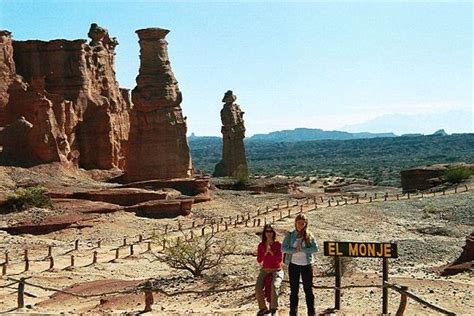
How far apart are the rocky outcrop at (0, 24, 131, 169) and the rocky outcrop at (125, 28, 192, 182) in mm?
6436

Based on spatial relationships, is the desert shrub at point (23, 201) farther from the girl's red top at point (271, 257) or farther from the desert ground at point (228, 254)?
the girl's red top at point (271, 257)

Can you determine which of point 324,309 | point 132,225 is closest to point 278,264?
point 324,309

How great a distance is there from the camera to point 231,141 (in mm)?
69812

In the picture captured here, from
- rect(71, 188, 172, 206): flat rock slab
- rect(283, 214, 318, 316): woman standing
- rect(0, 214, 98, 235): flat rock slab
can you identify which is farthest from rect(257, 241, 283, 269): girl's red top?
rect(71, 188, 172, 206): flat rock slab

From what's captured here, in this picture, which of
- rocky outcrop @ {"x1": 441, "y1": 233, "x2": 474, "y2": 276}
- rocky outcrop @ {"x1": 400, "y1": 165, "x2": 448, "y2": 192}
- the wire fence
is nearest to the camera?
the wire fence

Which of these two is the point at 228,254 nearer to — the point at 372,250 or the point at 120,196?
the point at 372,250

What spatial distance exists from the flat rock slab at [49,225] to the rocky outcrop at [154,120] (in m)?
14.6

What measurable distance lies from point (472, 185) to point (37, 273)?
42074 millimetres

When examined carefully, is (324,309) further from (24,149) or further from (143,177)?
(24,149)

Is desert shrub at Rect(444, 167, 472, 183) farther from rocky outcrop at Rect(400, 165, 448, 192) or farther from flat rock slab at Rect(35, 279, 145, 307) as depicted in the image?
flat rock slab at Rect(35, 279, 145, 307)

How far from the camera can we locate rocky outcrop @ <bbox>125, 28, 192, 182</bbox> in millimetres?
46875

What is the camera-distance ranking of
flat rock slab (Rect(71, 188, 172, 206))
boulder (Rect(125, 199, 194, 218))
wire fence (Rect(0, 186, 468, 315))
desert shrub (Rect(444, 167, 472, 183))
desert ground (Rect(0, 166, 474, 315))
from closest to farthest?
desert ground (Rect(0, 166, 474, 315))
wire fence (Rect(0, 186, 468, 315))
boulder (Rect(125, 199, 194, 218))
flat rock slab (Rect(71, 188, 172, 206))
desert shrub (Rect(444, 167, 472, 183))

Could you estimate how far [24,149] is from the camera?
46.9 meters

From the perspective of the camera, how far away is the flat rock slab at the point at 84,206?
3416cm
